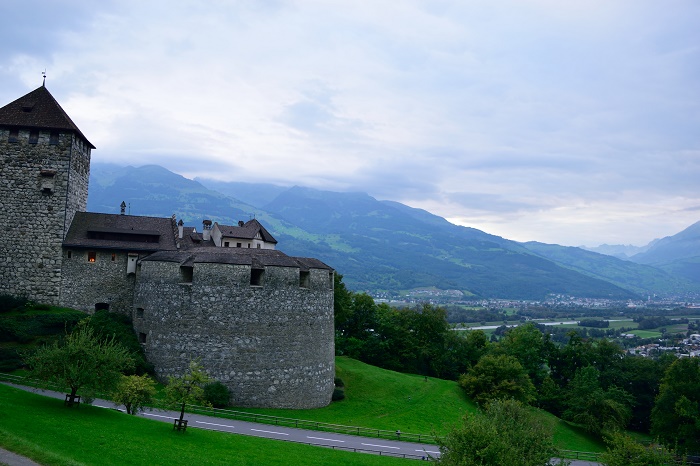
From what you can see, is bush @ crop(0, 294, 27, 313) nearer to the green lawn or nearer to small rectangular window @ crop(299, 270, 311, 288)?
the green lawn

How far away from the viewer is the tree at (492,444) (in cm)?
2117

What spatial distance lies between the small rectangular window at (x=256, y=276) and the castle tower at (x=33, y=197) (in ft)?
55.6

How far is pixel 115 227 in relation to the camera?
47.1 meters

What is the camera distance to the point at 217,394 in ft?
125

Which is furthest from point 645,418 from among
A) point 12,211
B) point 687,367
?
point 12,211

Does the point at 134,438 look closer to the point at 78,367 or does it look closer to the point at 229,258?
the point at 78,367

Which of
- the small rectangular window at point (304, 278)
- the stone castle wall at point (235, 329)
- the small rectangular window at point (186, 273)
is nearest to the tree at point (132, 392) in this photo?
the stone castle wall at point (235, 329)

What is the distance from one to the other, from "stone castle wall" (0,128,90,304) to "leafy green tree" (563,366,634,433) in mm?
51704

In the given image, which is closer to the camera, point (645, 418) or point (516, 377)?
point (516, 377)

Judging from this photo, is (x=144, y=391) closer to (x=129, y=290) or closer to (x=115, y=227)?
(x=129, y=290)

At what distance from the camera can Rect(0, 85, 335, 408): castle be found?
132 feet

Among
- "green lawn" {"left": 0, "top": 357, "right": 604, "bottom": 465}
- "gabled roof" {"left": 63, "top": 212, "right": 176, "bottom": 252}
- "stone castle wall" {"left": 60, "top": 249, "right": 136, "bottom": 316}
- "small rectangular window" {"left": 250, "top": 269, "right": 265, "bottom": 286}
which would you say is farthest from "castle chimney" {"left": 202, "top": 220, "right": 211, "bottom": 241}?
"green lawn" {"left": 0, "top": 357, "right": 604, "bottom": 465}

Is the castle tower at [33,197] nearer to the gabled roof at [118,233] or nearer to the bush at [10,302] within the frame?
the bush at [10,302]

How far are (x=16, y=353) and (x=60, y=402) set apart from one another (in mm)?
11065
